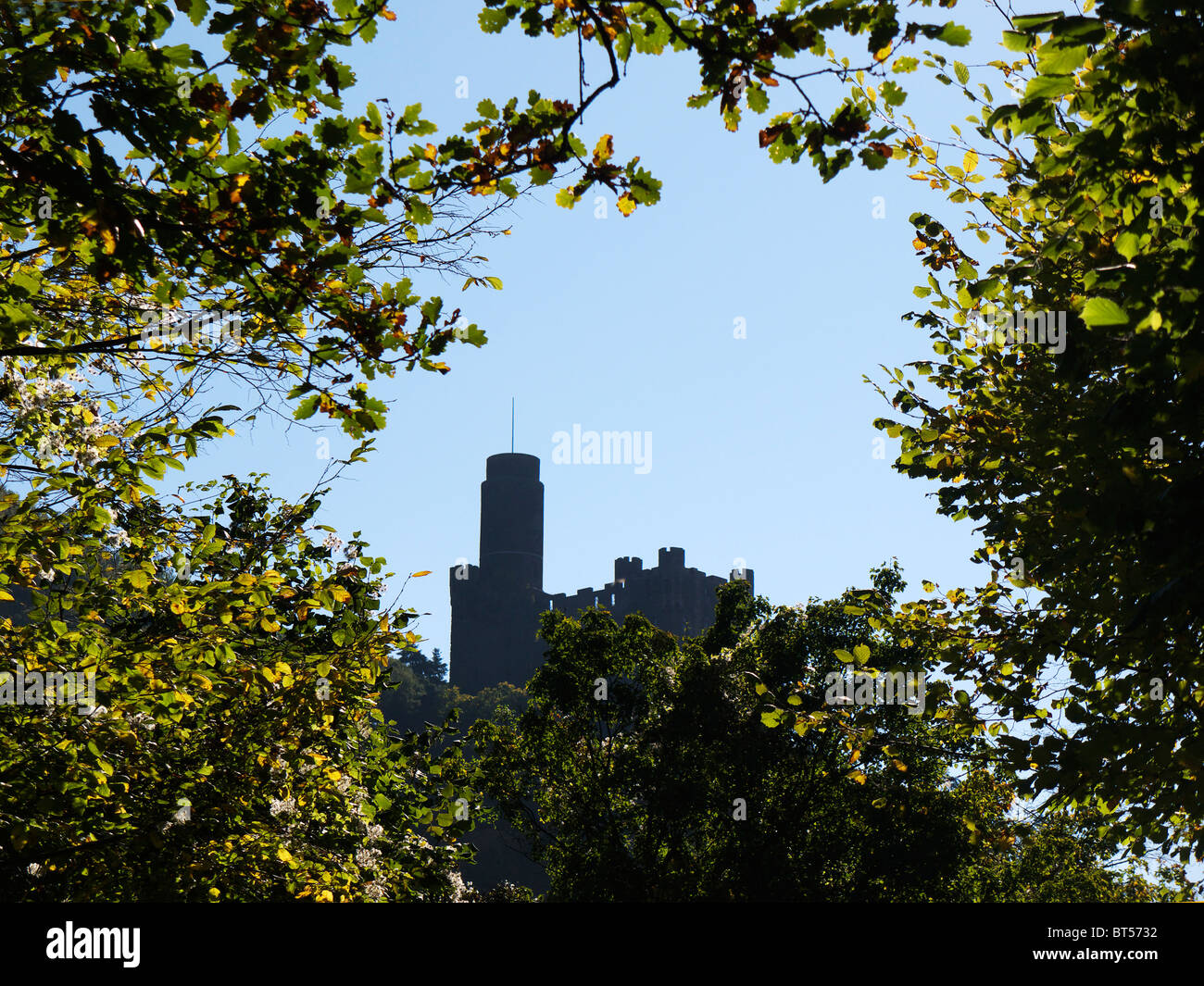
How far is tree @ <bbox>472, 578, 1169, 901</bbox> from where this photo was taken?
57.4 ft

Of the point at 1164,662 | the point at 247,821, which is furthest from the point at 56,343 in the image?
the point at 1164,662

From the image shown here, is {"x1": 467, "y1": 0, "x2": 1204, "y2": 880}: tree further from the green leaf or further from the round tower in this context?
the round tower

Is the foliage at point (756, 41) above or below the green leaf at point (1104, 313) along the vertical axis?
above

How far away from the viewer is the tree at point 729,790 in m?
17.5

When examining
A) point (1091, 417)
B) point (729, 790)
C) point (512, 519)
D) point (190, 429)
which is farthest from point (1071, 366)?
point (512, 519)

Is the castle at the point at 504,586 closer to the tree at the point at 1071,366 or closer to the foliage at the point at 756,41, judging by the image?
the tree at the point at 1071,366

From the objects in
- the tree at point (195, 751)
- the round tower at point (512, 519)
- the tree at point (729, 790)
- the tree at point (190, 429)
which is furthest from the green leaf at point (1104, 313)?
the round tower at point (512, 519)

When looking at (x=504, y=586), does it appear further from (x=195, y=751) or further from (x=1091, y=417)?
(x=1091, y=417)

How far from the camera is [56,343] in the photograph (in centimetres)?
588

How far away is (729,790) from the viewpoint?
1862 centimetres

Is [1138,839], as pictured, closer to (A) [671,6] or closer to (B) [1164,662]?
(B) [1164,662]

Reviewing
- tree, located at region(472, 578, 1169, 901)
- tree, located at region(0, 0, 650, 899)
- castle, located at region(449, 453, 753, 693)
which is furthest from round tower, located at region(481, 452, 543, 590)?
tree, located at region(0, 0, 650, 899)
